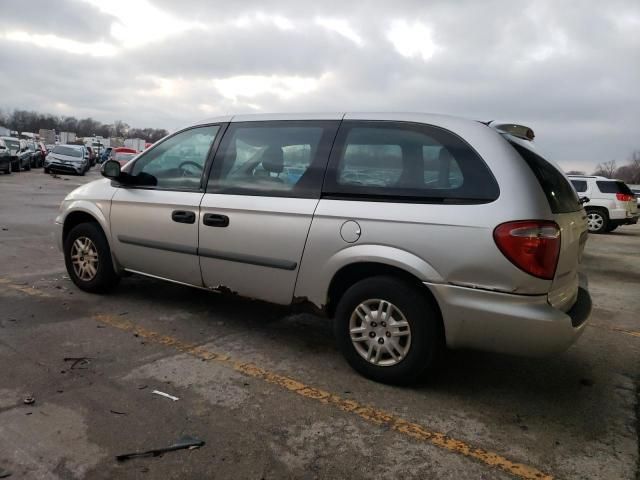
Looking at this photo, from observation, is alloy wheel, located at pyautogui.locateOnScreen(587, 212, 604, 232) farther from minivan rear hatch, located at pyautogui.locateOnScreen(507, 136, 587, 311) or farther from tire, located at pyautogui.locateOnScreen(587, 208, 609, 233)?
minivan rear hatch, located at pyautogui.locateOnScreen(507, 136, 587, 311)

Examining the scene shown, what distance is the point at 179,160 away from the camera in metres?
4.60

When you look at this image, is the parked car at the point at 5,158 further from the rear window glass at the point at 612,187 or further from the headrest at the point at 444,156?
the headrest at the point at 444,156

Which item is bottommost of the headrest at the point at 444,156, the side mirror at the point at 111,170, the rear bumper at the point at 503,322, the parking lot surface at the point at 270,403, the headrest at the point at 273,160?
the parking lot surface at the point at 270,403

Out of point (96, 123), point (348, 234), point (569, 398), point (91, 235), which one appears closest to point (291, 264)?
point (348, 234)

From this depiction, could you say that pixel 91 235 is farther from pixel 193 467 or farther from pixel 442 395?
pixel 442 395

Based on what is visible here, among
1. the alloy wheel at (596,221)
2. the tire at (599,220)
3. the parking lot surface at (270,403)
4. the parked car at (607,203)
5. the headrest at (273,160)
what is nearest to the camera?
the parking lot surface at (270,403)

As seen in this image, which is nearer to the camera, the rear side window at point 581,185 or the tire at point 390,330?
the tire at point 390,330

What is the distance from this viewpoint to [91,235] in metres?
5.06

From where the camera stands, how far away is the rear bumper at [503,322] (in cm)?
300

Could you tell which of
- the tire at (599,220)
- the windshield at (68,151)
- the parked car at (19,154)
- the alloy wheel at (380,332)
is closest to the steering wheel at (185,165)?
the alloy wheel at (380,332)

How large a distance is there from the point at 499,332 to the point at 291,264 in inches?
57.2

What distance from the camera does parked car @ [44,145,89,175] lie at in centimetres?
2850

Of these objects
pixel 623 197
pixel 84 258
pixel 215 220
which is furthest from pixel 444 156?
pixel 623 197

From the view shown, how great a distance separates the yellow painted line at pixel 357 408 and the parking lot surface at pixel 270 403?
1cm
